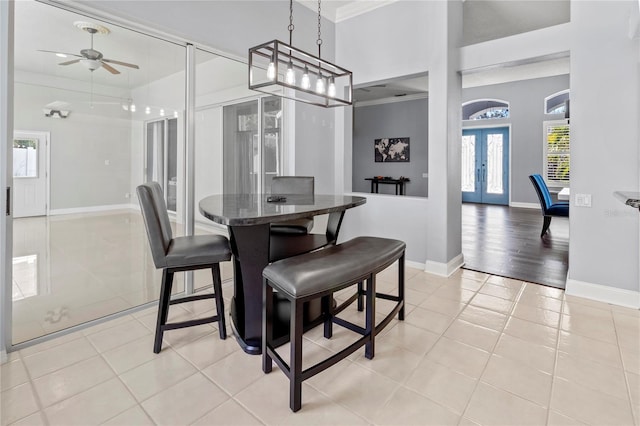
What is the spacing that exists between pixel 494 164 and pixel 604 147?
7781mm

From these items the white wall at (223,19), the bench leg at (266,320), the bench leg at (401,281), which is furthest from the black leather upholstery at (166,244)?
the white wall at (223,19)

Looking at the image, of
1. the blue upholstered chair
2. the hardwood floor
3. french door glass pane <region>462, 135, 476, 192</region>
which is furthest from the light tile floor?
french door glass pane <region>462, 135, 476, 192</region>

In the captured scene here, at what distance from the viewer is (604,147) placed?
2938 millimetres

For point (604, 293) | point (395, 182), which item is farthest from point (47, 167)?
point (395, 182)

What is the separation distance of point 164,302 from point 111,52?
1.94 metres

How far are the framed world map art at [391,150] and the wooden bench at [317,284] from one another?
7872 millimetres

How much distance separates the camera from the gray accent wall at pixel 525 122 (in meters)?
9.04

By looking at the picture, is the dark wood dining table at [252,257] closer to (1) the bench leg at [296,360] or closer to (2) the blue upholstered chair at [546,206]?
(1) the bench leg at [296,360]

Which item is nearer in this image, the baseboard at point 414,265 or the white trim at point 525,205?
the baseboard at point 414,265

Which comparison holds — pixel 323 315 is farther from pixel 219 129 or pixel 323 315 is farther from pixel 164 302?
pixel 219 129

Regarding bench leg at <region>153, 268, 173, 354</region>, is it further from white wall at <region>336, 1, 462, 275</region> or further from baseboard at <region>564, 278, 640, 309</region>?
baseboard at <region>564, 278, 640, 309</region>

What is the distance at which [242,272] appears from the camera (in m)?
2.18

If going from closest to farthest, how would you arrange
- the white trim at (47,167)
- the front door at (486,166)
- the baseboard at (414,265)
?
the white trim at (47,167)
the baseboard at (414,265)
the front door at (486,166)

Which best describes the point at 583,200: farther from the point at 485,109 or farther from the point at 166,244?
the point at 485,109
